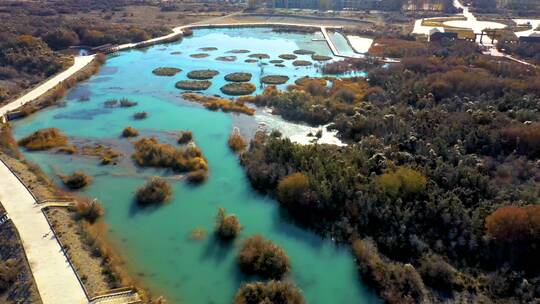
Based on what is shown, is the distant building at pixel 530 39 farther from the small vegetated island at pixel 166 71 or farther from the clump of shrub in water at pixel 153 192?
the clump of shrub in water at pixel 153 192

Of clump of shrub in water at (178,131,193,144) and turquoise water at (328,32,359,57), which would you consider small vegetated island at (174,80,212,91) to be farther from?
turquoise water at (328,32,359,57)

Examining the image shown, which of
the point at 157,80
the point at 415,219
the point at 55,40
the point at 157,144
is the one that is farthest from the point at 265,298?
the point at 55,40

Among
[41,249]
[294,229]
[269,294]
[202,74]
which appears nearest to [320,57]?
[202,74]

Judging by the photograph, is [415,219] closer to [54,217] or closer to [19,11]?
[54,217]

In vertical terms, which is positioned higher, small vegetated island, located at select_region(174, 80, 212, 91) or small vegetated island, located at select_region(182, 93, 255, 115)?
small vegetated island, located at select_region(174, 80, 212, 91)

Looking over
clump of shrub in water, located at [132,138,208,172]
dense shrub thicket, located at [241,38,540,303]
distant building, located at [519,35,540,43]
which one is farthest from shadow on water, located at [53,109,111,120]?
distant building, located at [519,35,540,43]
